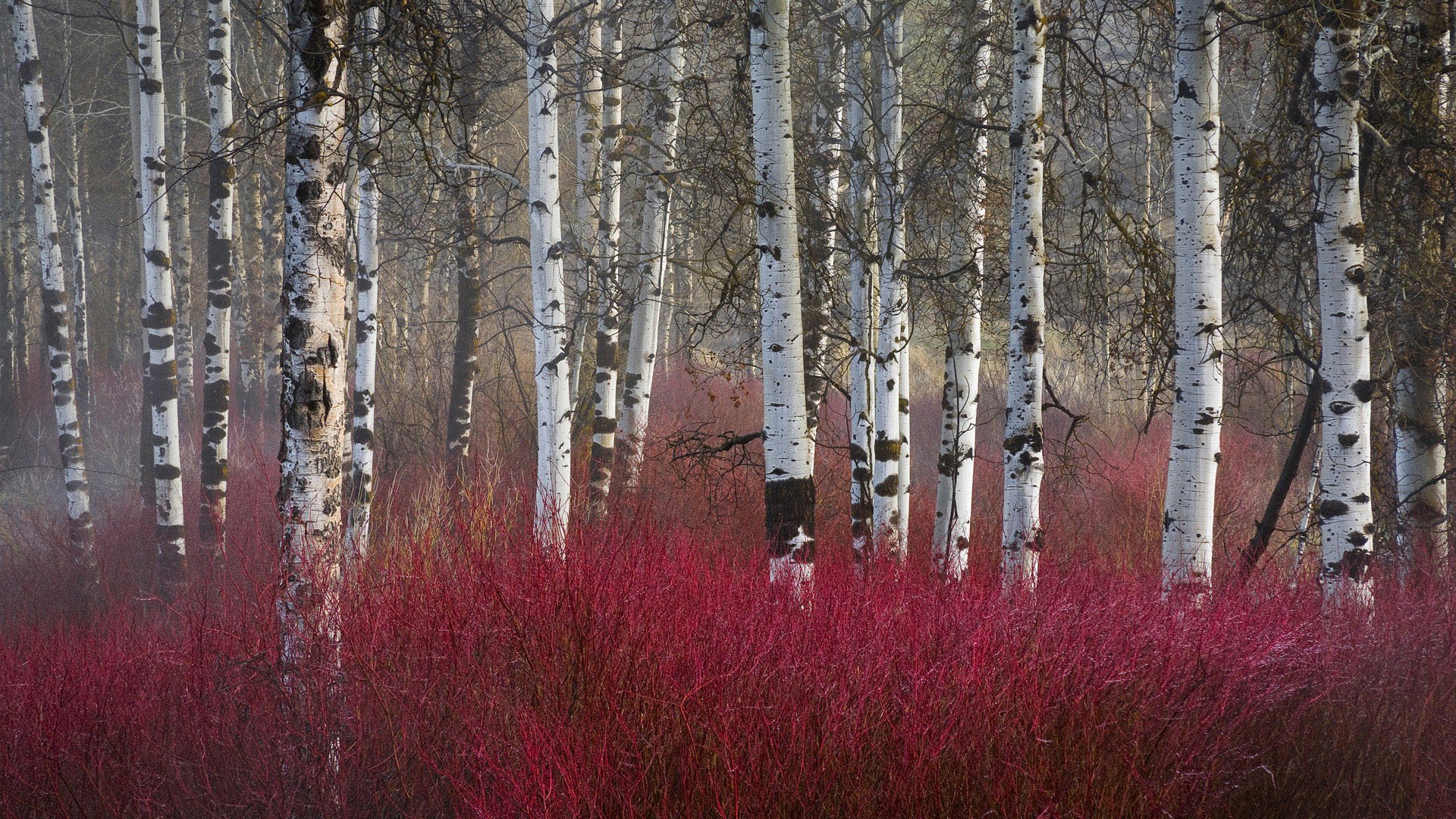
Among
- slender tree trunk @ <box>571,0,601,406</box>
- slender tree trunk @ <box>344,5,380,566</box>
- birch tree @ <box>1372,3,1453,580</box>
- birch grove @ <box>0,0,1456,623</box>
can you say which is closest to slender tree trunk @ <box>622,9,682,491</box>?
birch grove @ <box>0,0,1456,623</box>

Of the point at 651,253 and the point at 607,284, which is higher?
the point at 651,253

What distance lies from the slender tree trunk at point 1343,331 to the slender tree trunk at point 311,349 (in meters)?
5.17

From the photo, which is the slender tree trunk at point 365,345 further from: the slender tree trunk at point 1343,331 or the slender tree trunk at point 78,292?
the slender tree trunk at point 1343,331

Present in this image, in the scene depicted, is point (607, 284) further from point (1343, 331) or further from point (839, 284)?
point (1343, 331)

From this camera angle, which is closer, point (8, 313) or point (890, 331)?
point (890, 331)

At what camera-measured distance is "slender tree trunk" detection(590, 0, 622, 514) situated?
8.66 metres

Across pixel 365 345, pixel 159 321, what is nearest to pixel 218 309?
pixel 159 321

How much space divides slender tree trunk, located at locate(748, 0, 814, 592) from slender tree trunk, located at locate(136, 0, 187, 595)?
5.89 metres

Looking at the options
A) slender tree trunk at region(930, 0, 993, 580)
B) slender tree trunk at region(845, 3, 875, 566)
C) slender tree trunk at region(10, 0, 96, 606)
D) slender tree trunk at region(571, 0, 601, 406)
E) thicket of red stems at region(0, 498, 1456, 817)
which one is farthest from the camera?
slender tree trunk at region(10, 0, 96, 606)

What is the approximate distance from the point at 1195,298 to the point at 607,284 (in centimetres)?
A: 523

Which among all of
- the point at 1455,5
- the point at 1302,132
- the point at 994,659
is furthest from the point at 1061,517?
the point at 994,659

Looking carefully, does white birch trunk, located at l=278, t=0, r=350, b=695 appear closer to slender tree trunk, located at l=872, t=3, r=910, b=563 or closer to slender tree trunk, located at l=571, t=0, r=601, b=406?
slender tree trunk, located at l=571, t=0, r=601, b=406

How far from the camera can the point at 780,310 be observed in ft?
17.6

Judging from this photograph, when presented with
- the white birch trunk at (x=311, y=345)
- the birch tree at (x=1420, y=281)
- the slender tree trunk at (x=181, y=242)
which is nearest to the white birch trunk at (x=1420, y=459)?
the birch tree at (x=1420, y=281)
